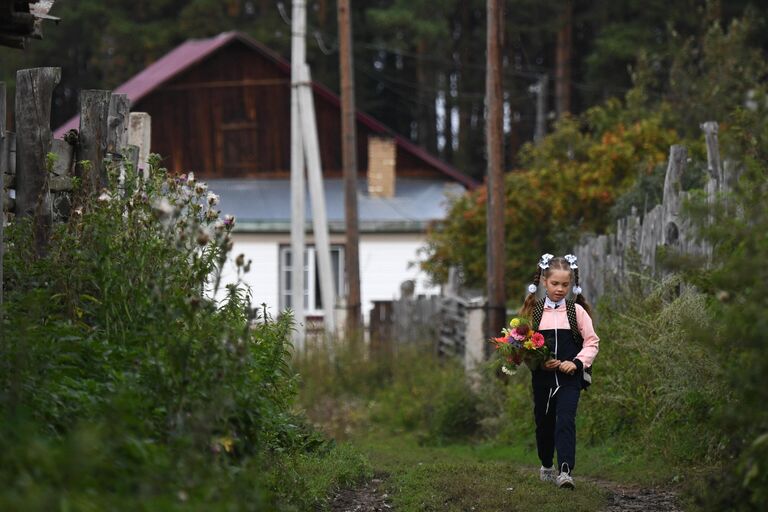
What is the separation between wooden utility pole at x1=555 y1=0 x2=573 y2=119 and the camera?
40281 millimetres

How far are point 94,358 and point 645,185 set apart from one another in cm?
1278

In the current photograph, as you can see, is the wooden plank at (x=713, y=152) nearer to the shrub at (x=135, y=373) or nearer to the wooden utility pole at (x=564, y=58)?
the shrub at (x=135, y=373)

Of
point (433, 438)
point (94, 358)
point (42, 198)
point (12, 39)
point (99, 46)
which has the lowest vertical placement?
point (433, 438)

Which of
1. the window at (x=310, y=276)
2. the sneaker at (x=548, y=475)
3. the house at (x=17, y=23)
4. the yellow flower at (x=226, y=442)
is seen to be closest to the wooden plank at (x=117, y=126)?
the house at (x=17, y=23)

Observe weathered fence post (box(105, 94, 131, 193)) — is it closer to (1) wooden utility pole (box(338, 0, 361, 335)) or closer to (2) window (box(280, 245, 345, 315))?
→ (1) wooden utility pole (box(338, 0, 361, 335))

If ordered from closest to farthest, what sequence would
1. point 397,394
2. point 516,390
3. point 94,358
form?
point 94,358 → point 516,390 → point 397,394

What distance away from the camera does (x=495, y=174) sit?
56.0ft

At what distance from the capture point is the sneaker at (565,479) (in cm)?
928

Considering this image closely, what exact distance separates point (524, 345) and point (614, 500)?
115 centimetres

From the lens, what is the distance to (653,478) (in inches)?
407

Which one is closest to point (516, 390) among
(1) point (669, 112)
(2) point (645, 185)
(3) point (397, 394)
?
(3) point (397, 394)

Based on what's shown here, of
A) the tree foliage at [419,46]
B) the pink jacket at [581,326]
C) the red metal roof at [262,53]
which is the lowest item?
the pink jacket at [581,326]

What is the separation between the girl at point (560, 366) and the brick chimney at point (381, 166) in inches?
922

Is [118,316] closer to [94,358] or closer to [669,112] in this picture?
[94,358]
